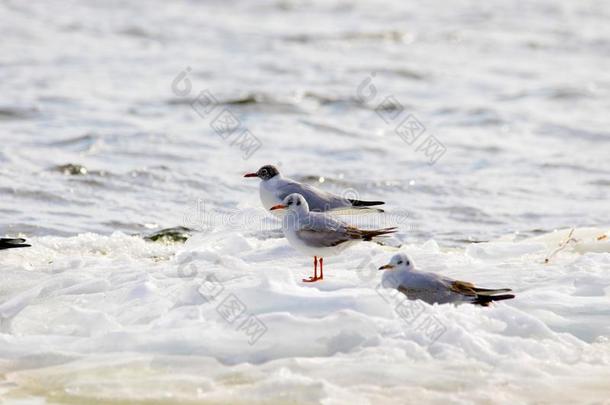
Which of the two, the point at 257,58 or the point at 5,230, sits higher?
the point at 257,58

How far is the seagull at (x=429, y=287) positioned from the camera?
674 cm

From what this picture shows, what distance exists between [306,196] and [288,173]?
15.6ft

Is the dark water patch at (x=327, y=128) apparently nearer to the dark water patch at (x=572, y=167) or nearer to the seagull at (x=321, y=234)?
the dark water patch at (x=572, y=167)

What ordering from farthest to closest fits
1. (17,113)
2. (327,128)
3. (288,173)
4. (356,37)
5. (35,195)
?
(356,37) → (327,128) → (17,113) → (288,173) → (35,195)

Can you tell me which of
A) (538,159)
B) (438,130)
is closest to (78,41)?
(438,130)

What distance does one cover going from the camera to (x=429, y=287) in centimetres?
674

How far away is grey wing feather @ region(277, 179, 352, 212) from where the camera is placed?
8.58 metres

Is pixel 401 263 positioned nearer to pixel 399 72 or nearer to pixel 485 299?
pixel 485 299

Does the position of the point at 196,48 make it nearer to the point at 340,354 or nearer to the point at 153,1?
the point at 153,1

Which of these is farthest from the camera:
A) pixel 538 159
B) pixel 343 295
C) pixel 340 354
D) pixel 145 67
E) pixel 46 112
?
pixel 145 67

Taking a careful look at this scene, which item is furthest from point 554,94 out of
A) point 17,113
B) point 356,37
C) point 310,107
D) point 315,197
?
point 315,197

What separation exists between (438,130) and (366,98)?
2.38 metres

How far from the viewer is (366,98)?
18.7m

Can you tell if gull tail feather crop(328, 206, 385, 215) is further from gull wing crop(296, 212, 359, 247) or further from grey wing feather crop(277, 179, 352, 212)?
gull wing crop(296, 212, 359, 247)
